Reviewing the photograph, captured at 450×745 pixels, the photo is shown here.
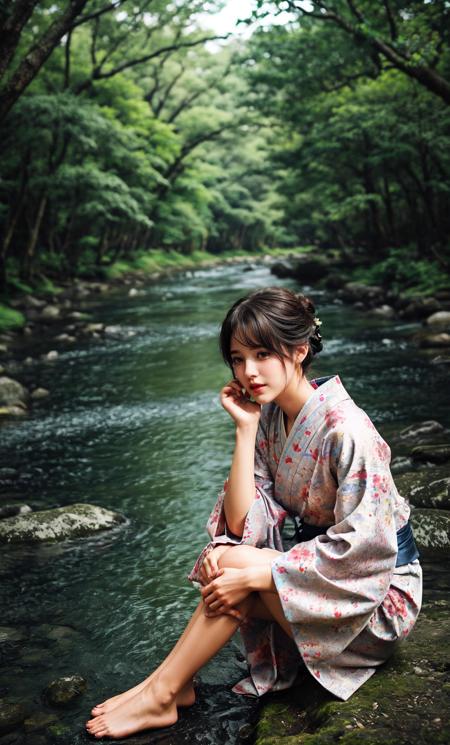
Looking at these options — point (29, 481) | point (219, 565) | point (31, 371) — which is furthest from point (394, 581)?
point (31, 371)

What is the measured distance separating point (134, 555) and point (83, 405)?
183 inches

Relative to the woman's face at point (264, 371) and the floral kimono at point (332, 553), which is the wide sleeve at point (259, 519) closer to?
the floral kimono at point (332, 553)

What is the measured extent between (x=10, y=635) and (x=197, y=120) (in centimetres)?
3239

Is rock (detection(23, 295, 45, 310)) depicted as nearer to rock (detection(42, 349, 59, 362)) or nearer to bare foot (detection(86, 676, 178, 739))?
rock (detection(42, 349, 59, 362))

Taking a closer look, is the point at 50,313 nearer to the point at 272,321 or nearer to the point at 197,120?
the point at 272,321

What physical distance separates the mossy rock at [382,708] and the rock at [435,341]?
28.6 ft

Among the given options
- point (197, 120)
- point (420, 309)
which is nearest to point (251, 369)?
point (420, 309)

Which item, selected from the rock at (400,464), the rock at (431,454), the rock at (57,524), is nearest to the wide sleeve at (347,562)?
the rock at (57,524)

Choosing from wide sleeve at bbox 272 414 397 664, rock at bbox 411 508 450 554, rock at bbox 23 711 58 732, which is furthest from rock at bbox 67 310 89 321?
wide sleeve at bbox 272 414 397 664

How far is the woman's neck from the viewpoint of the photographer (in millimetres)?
2455

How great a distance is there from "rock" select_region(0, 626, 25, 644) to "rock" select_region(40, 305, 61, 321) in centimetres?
1393

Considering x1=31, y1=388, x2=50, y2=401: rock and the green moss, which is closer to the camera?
x1=31, y1=388, x2=50, y2=401: rock

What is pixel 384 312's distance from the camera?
1527 cm

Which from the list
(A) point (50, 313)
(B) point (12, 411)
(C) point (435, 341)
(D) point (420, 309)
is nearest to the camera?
(B) point (12, 411)
